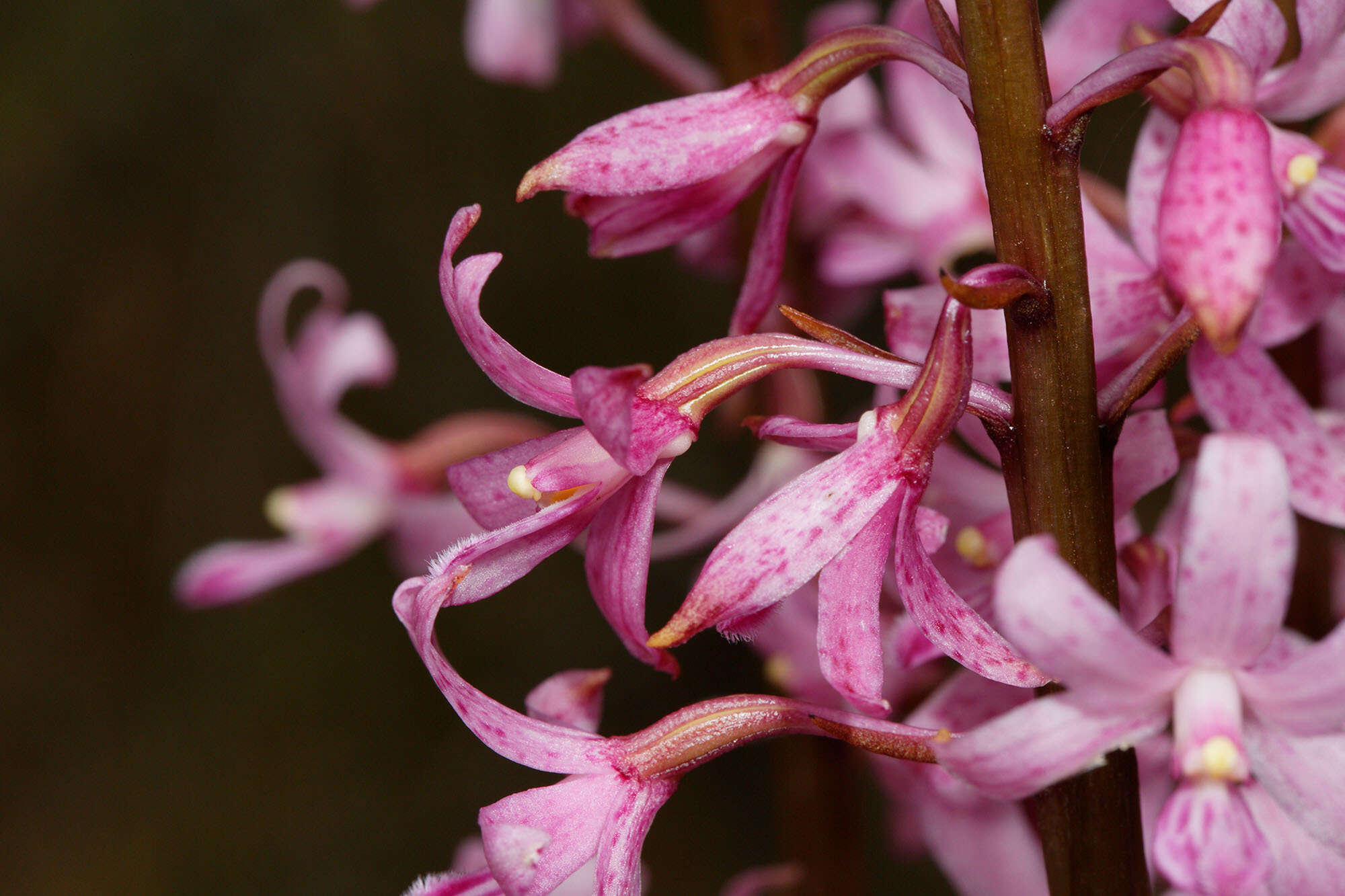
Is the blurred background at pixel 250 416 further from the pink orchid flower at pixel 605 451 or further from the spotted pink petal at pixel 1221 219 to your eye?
the spotted pink petal at pixel 1221 219

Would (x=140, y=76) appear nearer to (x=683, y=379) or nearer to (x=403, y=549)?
(x=403, y=549)

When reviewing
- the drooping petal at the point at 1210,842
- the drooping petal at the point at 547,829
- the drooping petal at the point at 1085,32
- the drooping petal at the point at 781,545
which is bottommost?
the drooping petal at the point at 1210,842

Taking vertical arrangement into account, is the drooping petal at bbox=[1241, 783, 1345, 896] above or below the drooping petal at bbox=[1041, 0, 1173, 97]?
below

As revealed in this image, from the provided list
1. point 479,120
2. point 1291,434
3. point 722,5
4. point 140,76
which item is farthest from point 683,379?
point 140,76

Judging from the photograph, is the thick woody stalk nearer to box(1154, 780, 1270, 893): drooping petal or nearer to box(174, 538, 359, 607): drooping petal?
box(1154, 780, 1270, 893): drooping petal

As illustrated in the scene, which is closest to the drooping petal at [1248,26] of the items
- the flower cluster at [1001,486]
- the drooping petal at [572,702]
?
the flower cluster at [1001,486]

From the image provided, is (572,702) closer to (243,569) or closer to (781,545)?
(781,545)

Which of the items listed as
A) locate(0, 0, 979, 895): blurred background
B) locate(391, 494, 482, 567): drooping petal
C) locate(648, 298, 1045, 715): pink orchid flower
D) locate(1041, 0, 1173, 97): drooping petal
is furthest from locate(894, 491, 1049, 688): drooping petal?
locate(0, 0, 979, 895): blurred background
